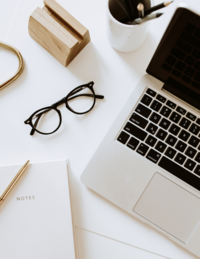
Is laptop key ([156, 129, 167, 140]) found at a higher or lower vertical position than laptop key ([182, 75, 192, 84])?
lower

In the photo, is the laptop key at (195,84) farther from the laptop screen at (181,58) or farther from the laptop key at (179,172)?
the laptop key at (179,172)

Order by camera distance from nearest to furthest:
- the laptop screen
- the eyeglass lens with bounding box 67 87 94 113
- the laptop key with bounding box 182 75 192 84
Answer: the laptop screen < the laptop key with bounding box 182 75 192 84 < the eyeglass lens with bounding box 67 87 94 113

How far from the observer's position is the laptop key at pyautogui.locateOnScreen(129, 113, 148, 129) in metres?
0.59

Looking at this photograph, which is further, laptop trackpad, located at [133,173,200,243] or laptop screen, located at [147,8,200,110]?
laptop trackpad, located at [133,173,200,243]

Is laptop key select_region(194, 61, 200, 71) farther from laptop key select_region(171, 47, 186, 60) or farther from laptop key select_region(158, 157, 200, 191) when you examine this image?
laptop key select_region(158, 157, 200, 191)

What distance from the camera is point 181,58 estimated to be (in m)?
0.51

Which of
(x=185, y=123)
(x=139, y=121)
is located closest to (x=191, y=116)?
(x=185, y=123)

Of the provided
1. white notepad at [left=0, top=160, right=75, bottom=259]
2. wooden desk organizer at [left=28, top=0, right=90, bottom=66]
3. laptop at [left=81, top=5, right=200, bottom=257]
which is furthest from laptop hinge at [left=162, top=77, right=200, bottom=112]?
white notepad at [left=0, top=160, right=75, bottom=259]

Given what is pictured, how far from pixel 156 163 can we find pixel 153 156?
20 millimetres

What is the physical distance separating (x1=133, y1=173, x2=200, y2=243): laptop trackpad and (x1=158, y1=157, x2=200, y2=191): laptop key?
24mm

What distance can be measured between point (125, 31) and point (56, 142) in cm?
33

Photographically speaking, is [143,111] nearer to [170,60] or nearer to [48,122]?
[170,60]

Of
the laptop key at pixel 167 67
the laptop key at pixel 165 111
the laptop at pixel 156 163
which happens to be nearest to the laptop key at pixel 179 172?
the laptop at pixel 156 163

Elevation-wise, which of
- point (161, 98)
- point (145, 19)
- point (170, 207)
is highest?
point (145, 19)
